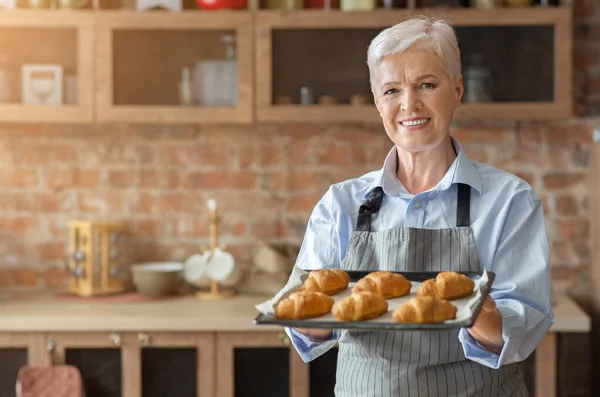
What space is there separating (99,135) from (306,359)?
6.96ft

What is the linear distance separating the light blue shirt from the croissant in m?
0.07

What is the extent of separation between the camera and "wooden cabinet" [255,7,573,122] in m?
3.16

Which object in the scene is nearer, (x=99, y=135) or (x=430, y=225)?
(x=430, y=225)

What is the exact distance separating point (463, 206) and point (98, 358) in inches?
68.3

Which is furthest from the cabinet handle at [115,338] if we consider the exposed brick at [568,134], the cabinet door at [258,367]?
the exposed brick at [568,134]

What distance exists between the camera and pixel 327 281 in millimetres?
1610

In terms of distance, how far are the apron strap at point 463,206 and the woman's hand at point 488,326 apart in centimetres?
27

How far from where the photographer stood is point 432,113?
1.73 metres

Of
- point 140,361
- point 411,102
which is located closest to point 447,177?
point 411,102

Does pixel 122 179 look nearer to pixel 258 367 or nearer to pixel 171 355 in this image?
pixel 171 355

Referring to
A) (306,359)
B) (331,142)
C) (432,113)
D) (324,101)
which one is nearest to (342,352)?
(306,359)

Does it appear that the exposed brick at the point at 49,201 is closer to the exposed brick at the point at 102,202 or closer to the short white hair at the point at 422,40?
the exposed brick at the point at 102,202

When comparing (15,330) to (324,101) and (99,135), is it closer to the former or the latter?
(99,135)

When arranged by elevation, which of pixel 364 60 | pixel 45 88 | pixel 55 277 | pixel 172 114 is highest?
pixel 364 60
